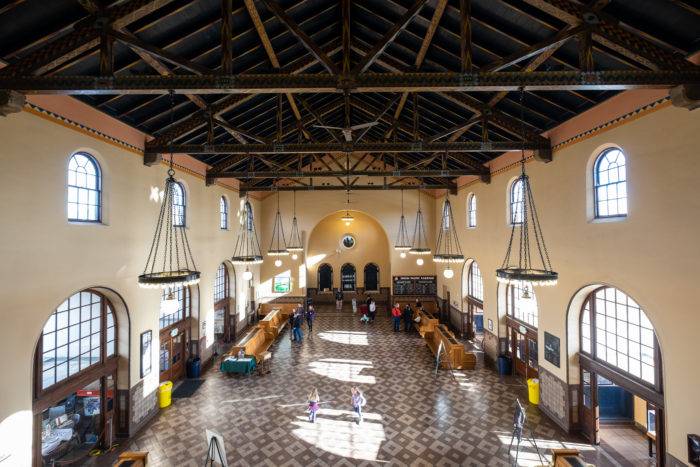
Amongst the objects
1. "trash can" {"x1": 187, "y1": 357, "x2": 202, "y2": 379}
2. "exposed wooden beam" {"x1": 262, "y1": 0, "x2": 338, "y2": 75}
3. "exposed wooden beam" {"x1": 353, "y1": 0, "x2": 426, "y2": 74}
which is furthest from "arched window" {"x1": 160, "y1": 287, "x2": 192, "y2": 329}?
"exposed wooden beam" {"x1": 353, "y1": 0, "x2": 426, "y2": 74}

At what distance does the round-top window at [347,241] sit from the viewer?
72.6ft

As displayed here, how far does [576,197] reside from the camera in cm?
773

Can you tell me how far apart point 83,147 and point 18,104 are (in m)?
1.94

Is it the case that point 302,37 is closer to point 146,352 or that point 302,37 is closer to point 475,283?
point 146,352

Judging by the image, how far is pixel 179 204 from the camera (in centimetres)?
1069

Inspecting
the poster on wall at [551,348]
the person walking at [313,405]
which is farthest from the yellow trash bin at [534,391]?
the person walking at [313,405]

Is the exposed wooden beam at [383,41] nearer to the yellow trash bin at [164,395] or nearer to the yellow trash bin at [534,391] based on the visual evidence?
the yellow trash bin at [534,391]

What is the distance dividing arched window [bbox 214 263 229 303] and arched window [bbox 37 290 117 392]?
21.4 ft

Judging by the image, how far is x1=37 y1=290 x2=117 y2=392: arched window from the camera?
6.31 m

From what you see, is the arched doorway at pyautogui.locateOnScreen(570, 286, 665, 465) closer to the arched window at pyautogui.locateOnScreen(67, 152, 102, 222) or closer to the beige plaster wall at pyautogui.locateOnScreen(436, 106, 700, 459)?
the beige plaster wall at pyautogui.locateOnScreen(436, 106, 700, 459)

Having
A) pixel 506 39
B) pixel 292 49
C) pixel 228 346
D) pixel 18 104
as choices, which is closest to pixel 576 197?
pixel 506 39

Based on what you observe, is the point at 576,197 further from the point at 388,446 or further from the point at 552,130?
the point at 388,446

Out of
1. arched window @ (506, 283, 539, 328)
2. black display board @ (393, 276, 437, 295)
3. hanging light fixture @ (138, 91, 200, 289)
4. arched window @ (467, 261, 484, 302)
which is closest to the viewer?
hanging light fixture @ (138, 91, 200, 289)

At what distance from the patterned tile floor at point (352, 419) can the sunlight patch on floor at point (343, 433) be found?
24 mm
